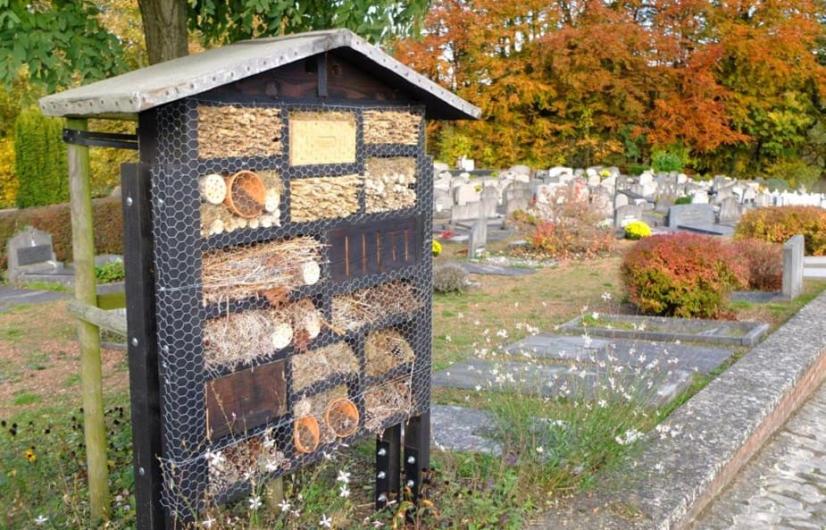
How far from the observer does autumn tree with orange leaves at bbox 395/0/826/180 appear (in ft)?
104

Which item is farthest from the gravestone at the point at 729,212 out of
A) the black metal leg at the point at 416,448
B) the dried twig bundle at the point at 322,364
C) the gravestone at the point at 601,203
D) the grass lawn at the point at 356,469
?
the dried twig bundle at the point at 322,364

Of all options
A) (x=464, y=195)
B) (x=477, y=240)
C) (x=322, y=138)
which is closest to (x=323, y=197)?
(x=322, y=138)

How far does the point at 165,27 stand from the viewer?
5.25 m

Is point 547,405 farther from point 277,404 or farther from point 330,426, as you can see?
point 277,404

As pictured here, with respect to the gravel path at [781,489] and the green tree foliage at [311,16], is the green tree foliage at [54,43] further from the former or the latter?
the gravel path at [781,489]

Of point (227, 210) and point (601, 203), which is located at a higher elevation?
point (227, 210)

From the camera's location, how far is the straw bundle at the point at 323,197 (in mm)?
3182

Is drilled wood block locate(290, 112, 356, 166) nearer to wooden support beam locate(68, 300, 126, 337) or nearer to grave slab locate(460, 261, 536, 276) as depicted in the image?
wooden support beam locate(68, 300, 126, 337)

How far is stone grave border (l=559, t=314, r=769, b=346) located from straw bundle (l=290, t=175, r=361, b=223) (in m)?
5.15

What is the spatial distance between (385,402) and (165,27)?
295 centimetres

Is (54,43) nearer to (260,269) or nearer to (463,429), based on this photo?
(260,269)

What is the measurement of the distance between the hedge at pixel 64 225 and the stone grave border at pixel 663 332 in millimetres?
8102

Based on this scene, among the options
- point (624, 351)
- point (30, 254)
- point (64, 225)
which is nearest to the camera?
point (624, 351)

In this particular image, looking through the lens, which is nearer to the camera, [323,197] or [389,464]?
[323,197]
